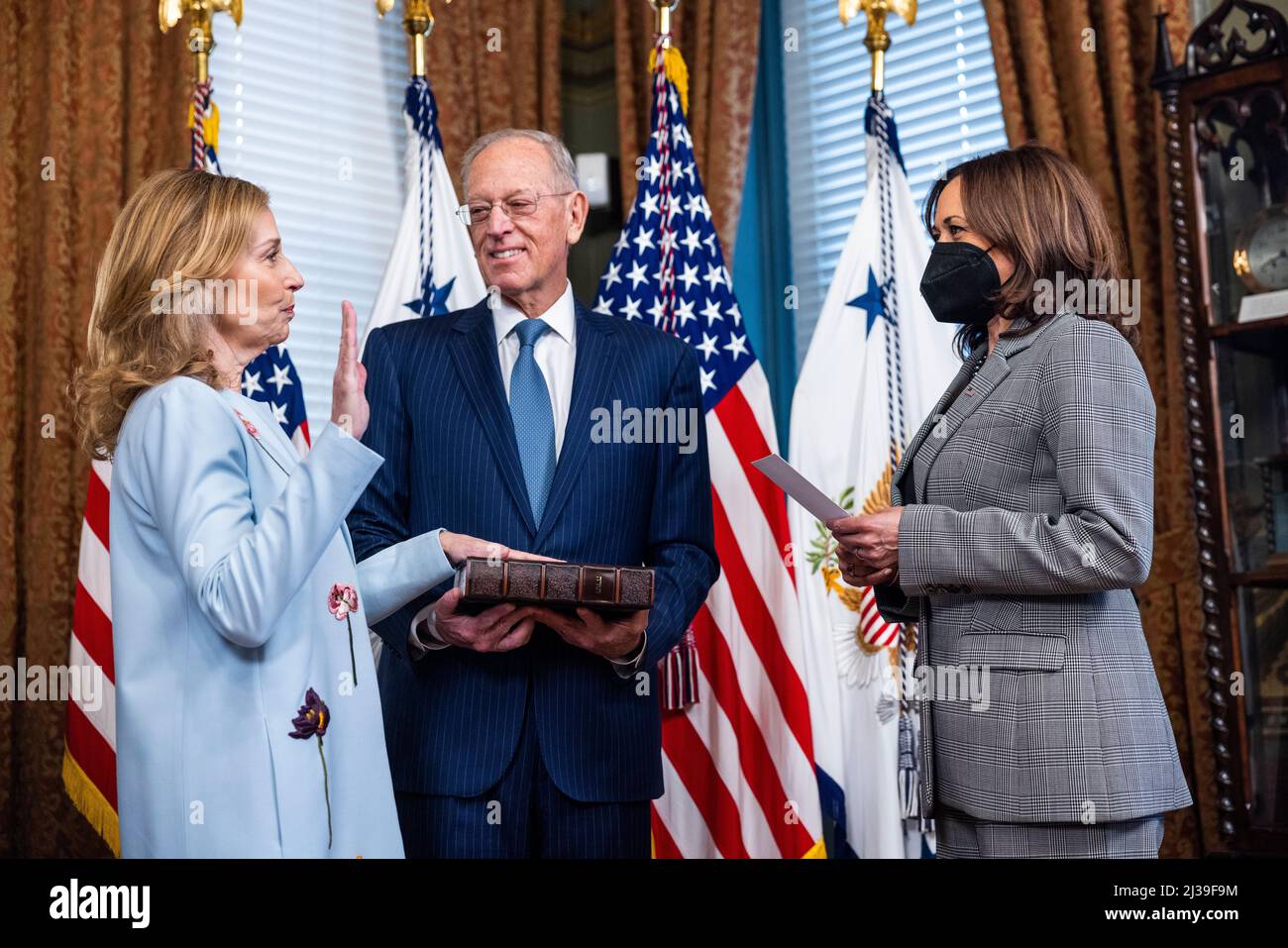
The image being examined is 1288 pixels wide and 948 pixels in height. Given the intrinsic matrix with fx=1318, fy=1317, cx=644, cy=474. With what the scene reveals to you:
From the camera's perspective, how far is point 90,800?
10.4ft

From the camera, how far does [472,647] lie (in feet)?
6.96

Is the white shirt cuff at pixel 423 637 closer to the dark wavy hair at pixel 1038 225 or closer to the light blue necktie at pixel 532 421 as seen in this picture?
the light blue necktie at pixel 532 421

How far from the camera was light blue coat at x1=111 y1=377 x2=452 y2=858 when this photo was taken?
1.66m

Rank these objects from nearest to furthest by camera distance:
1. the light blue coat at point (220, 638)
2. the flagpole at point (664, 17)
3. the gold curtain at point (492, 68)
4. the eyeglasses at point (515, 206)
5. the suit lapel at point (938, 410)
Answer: the light blue coat at point (220, 638), the suit lapel at point (938, 410), the eyeglasses at point (515, 206), the flagpole at point (664, 17), the gold curtain at point (492, 68)

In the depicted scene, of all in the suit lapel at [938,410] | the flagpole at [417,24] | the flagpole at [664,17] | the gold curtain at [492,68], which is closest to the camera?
the suit lapel at [938,410]

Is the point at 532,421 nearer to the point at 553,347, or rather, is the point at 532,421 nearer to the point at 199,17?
the point at 553,347

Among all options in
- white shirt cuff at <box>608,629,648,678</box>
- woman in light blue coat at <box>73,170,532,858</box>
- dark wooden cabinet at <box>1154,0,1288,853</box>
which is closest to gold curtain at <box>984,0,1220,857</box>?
dark wooden cabinet at <box>1154,0,1288,853</box>

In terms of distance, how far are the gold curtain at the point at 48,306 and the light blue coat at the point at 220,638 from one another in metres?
1.97

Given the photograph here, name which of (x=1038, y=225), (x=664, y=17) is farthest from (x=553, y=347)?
(x=664, y=17)

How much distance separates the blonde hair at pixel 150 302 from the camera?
1.80m

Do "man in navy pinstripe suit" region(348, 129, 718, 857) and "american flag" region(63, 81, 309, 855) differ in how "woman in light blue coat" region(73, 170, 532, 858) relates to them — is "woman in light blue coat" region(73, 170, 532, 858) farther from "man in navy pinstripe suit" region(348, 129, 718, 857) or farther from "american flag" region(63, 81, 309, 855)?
"american flag" region(63, 81, 309, 855)

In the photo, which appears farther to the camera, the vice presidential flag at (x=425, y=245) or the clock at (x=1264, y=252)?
the vice presidential flag at (x=425, y=245)

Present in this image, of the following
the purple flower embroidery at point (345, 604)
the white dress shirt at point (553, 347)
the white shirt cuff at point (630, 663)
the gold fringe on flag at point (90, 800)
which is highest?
the white dress shirt at point (553, 347)

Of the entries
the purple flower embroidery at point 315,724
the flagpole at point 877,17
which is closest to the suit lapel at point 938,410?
the purple flower embroidery at point 315,724
